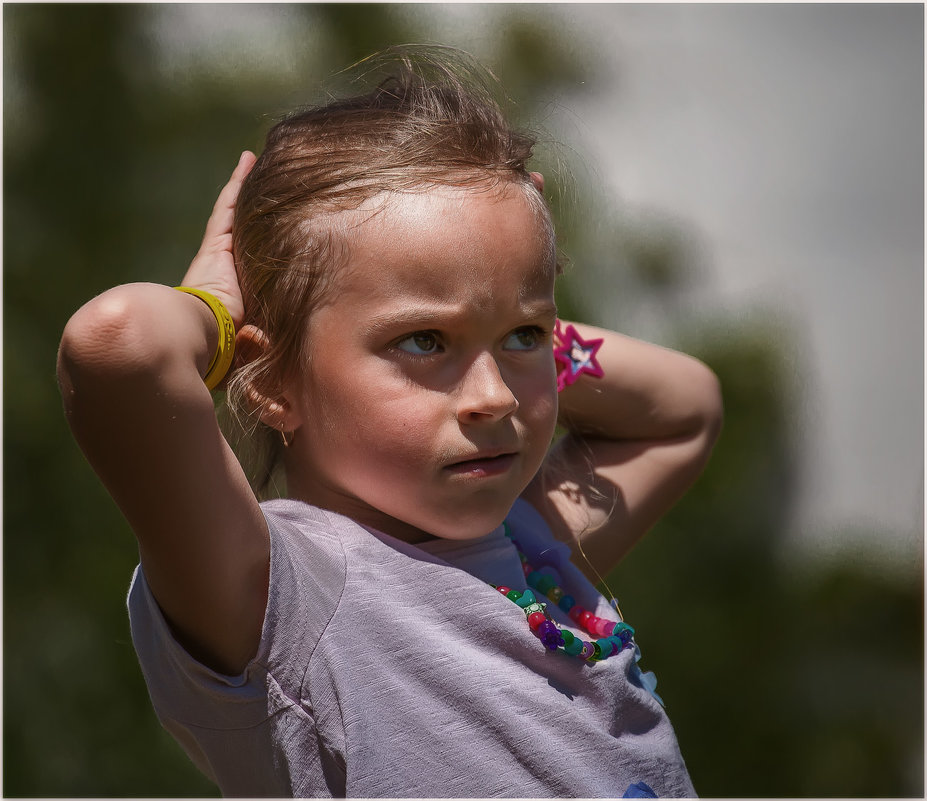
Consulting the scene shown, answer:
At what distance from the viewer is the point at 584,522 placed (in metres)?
0.95

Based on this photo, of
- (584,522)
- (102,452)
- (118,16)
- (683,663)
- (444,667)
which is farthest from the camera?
(683,663)

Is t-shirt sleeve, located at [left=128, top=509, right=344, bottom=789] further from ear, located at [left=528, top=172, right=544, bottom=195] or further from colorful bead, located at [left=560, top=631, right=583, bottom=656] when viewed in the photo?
ear, located at [left=528, top=172, right=544, bottom=195]

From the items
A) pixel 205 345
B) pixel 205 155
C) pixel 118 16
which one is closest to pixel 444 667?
pixel 205 345

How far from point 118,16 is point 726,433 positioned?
157 cm

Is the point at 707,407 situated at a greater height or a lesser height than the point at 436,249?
lesser

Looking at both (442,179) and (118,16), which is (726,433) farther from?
(442,179)

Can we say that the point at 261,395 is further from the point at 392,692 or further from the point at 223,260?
the point at 392,692

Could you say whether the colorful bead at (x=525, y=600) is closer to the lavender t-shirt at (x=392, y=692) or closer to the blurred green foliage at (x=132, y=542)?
the lavender t-shirt at (x=392, y=692)

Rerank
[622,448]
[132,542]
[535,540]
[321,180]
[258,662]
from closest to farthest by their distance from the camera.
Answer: [258,662] → [321,180] → [535,540] → [622,448] → [132,542]

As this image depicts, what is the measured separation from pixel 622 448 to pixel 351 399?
40cm

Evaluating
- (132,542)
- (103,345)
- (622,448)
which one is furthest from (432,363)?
(132,542)

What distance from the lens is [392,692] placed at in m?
0.67

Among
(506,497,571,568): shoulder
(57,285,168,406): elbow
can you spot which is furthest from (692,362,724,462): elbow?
(57,285,168,406): elbow

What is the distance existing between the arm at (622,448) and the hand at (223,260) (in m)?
0.35
